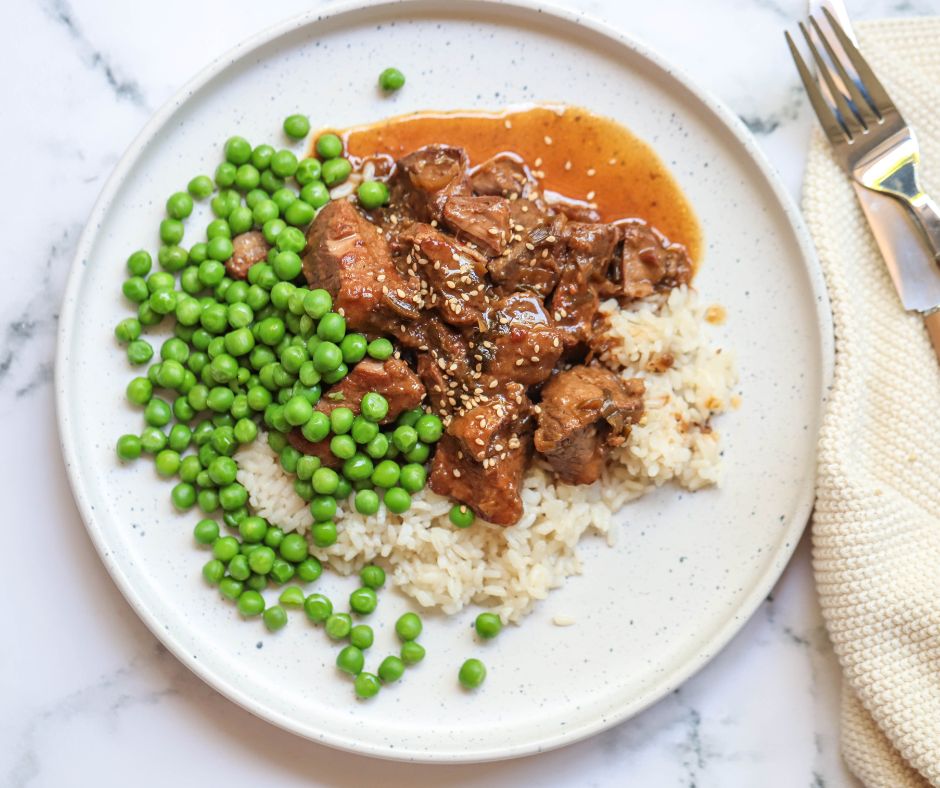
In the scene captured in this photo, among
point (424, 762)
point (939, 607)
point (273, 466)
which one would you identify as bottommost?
point (939, 607)

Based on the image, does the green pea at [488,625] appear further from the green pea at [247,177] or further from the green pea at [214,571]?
the green pea at [247,177]

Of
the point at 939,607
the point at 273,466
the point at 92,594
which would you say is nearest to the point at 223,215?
the point at 273,466

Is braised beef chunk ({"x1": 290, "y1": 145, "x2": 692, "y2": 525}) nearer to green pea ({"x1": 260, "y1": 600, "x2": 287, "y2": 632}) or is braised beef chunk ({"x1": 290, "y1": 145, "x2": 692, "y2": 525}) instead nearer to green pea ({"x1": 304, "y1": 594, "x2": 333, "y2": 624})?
green pea ({"x1": 304, "y1": 594, "x2": 333, "y2": 624})

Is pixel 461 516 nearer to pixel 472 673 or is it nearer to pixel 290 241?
pixel 472 673

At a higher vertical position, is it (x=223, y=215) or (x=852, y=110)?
(x=223, y=215)

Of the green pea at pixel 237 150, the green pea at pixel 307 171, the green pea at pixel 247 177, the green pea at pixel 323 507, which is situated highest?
the green pea at pixel 237 150

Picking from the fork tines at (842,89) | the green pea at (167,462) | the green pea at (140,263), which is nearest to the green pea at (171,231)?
the green pea at (140,263)

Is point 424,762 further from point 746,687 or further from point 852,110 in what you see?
point 852,110

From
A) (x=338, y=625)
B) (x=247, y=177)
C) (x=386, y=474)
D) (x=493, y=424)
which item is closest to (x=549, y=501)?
(x=493, y=424)
